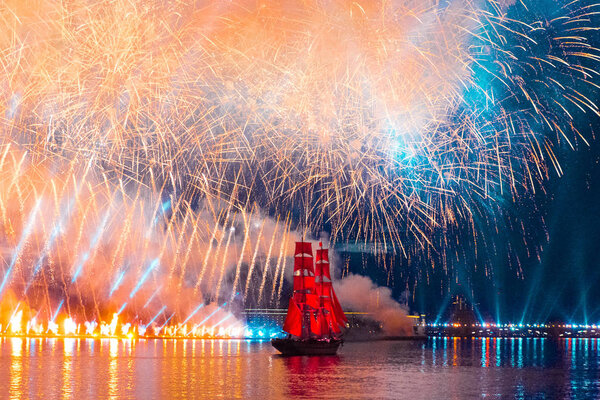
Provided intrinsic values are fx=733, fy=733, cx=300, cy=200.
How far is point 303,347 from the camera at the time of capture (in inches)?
5674

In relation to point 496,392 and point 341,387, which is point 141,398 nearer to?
point 341,387

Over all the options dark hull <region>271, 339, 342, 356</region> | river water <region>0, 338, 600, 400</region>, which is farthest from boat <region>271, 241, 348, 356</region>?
river water <region>0, 338, 600, 400</region>

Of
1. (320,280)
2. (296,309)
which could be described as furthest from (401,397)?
(320,280)

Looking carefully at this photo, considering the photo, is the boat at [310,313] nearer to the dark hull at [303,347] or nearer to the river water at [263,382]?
the dark hull at [303,347]

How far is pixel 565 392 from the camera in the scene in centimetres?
6731

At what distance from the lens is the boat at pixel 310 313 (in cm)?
14300

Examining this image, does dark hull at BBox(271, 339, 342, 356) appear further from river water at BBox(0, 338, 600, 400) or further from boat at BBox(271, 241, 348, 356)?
river water at BBox(0, 338, 600, 400)

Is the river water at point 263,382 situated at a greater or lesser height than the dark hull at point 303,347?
greater

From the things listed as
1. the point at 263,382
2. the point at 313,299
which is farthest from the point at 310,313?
the point at 263,382

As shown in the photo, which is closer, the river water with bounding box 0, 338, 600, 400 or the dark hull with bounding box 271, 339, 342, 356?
the river water with bounding box 0, 338, 600, 400

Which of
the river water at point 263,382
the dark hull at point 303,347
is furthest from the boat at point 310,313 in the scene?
the river water at point 263,382

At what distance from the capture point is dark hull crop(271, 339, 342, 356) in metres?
143

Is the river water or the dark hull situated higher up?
the river water

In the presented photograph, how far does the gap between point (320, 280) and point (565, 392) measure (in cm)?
9274
